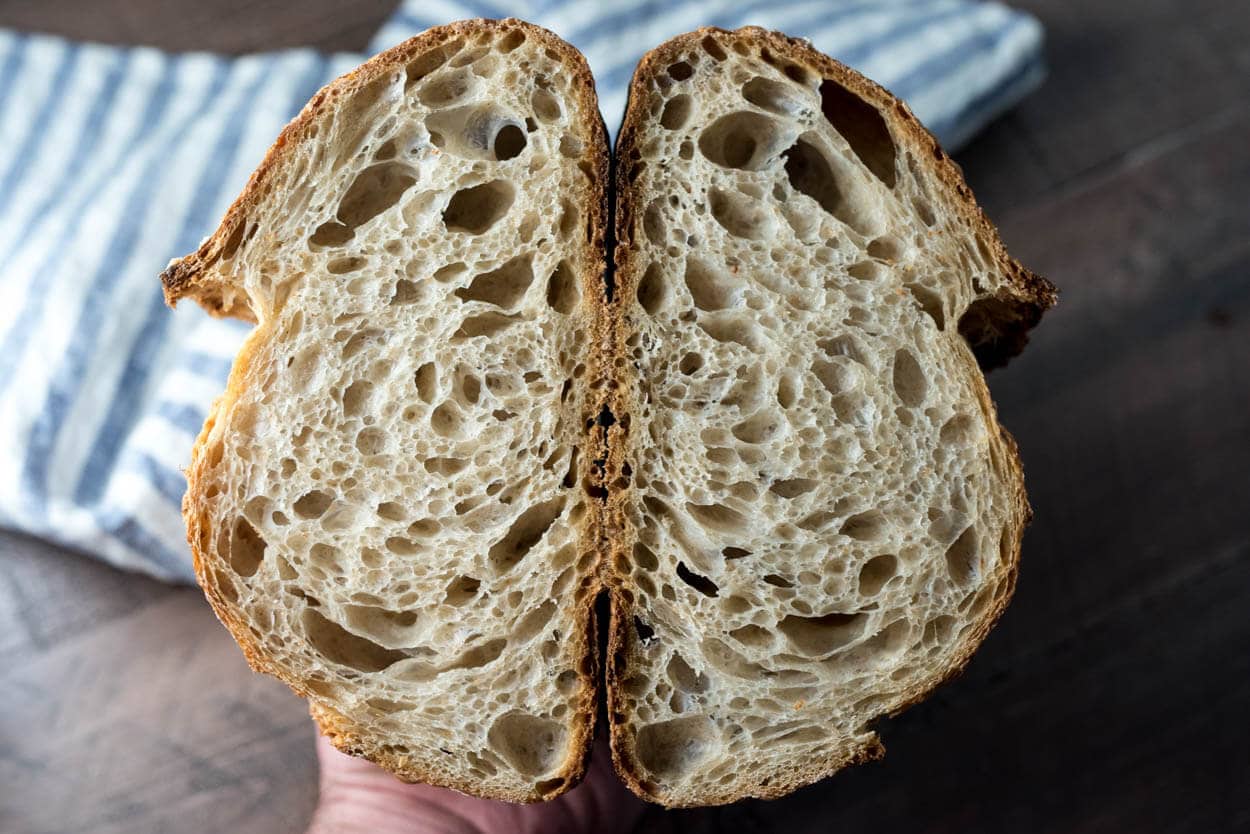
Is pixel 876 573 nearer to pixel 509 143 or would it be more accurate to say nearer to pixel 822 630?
pixel 822 630

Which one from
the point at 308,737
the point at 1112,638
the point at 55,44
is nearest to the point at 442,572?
the point at 308,737

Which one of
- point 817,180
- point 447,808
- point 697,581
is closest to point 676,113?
point 817,180

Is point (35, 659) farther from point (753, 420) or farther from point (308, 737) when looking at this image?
point (753, 420)

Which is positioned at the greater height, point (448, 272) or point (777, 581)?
point (448, 272)

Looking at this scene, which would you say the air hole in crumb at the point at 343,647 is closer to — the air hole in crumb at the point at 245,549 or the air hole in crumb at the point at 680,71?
the air hole in crumb at the point at 245,549

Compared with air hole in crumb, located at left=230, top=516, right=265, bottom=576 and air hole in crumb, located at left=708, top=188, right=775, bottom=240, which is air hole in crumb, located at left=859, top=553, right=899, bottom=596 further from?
air hole in crumb, located at left=230, top=516, right=265, bottom=576

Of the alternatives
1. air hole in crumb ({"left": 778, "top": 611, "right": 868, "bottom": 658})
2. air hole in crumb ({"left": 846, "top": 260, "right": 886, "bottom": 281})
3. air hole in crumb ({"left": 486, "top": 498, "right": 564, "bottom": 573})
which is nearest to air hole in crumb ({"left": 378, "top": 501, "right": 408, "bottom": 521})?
air hole in crumb ({"left": 486, "top": 498, "right": 564, "bottom": 573})
